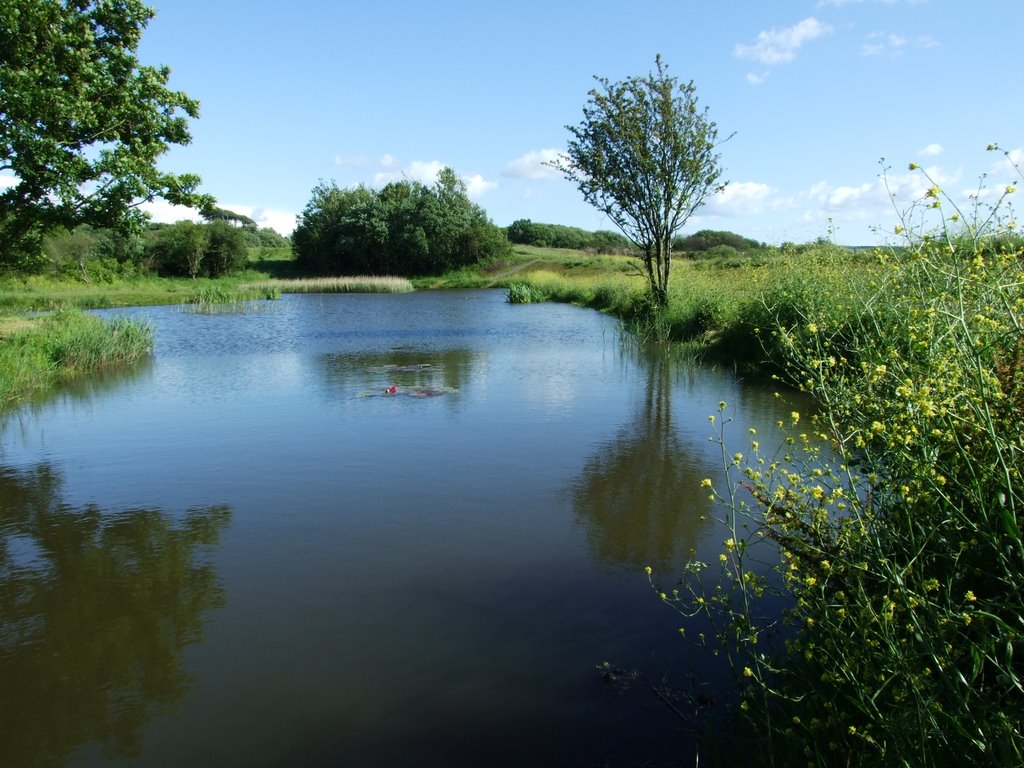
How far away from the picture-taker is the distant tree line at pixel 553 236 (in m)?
79.6

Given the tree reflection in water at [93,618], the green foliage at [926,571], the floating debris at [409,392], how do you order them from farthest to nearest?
1. the floating debris at [409,392]
2. the tree reflection in water at [93,618]
3. the green foliage at [926,571]

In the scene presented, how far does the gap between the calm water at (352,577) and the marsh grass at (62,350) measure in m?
2.06

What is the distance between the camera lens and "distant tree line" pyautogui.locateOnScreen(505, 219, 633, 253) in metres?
79.6

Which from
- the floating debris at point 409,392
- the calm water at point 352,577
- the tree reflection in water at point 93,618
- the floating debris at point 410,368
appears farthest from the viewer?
the floating debris at point 410,368

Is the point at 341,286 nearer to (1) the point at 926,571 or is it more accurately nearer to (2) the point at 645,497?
(2) the point at 645,497

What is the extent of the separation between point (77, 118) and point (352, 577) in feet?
45.7

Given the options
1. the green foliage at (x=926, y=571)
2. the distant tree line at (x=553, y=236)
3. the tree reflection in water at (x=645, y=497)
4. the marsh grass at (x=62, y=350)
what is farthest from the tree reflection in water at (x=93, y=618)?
the distant tree line at (x=553, y=236)

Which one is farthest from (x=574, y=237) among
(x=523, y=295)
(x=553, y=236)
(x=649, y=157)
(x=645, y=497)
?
(x=645, y=497)

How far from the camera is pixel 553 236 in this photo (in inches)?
3231

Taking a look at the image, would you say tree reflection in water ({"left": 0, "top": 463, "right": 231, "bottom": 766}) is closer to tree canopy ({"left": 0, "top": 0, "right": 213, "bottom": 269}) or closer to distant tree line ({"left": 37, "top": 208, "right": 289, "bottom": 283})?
tree canopy ({"left": 0, "top": 0, "right": 213, "bottom": 269})

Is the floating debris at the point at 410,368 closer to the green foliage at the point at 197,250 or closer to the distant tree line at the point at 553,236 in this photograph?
the green foliage at the point at 197,250

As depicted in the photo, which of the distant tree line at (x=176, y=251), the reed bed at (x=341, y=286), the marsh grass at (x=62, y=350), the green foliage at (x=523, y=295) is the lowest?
the marsh grass at (x=62, y=350)

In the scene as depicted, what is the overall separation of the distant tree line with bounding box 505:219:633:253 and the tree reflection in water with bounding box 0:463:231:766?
231 feet

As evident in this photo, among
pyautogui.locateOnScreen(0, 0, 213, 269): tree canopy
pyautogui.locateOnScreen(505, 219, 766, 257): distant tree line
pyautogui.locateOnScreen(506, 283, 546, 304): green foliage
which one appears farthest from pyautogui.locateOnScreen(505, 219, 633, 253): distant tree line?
pyautogui.locateOnScreen(0, 0, 213, 269): tree canopy
